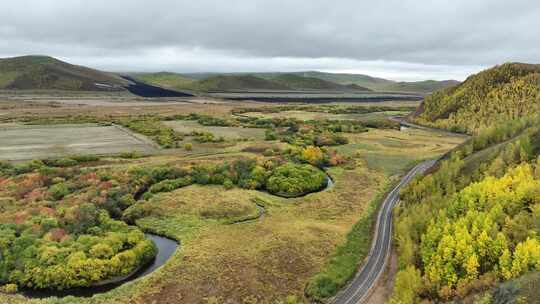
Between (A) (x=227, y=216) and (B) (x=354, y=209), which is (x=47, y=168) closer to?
(A) (x=227, y=216)

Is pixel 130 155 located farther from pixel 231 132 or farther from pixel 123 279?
pixel 123 279

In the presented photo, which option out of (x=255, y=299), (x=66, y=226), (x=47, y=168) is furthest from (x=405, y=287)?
(x=47, y=168)

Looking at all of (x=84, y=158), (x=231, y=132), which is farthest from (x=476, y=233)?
(x=231, y=132)

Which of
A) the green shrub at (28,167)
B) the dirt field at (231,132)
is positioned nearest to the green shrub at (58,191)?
the green shrub at (28,167)

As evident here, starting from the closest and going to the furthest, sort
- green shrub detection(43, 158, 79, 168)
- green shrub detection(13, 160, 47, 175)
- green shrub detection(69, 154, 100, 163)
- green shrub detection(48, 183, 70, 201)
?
1. green shrub detection(48, 183, 70, 201)
2. green shrub detection(13, 160, 47, 175)
3. green shrub detection(43, 158, 79, 168)
4. green shrub detection(69, 154, 100, 163)

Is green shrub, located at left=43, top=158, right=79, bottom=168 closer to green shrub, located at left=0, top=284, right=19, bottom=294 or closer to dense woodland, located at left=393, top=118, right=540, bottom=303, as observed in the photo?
green shrub, located at left=0, top=284, right=19, bottom=294

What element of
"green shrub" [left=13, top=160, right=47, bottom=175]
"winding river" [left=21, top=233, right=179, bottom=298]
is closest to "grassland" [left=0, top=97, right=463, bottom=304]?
"winding river" [left=21, top=233, right=179, bottom=298]
